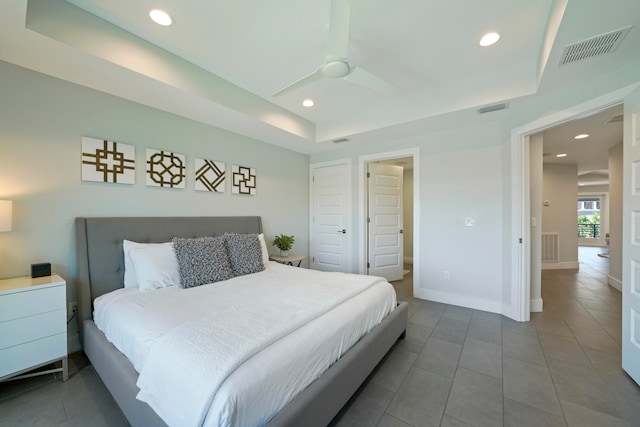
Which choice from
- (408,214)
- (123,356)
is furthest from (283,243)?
(408,214)

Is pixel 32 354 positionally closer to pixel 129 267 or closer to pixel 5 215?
pixel 129 267

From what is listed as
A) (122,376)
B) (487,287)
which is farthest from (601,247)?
(122,376)

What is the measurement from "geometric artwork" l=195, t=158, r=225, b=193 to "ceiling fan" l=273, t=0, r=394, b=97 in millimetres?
1637

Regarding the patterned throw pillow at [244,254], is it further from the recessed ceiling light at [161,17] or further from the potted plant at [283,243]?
the recessed ceiling light at [161,17]

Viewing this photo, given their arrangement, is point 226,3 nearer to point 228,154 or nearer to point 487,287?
point 228,154

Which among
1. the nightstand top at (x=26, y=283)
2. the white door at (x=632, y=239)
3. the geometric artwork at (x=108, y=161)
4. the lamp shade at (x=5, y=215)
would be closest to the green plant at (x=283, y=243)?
the geometric artwork at (x=108, y=161)

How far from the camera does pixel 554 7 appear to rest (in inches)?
68.7

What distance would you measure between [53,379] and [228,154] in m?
2.74

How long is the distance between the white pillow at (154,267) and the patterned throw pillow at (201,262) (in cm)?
7

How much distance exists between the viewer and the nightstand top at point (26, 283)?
168 centimetres

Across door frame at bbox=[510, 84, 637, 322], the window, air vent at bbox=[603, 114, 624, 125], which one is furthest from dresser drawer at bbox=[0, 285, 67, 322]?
the window

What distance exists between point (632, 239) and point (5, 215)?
180 inches

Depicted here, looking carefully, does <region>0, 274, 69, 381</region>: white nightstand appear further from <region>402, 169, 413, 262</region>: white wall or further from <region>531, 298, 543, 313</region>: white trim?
<region>402, 169, 413, 262</region>: white wall

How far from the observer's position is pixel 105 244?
2340 millimetres
